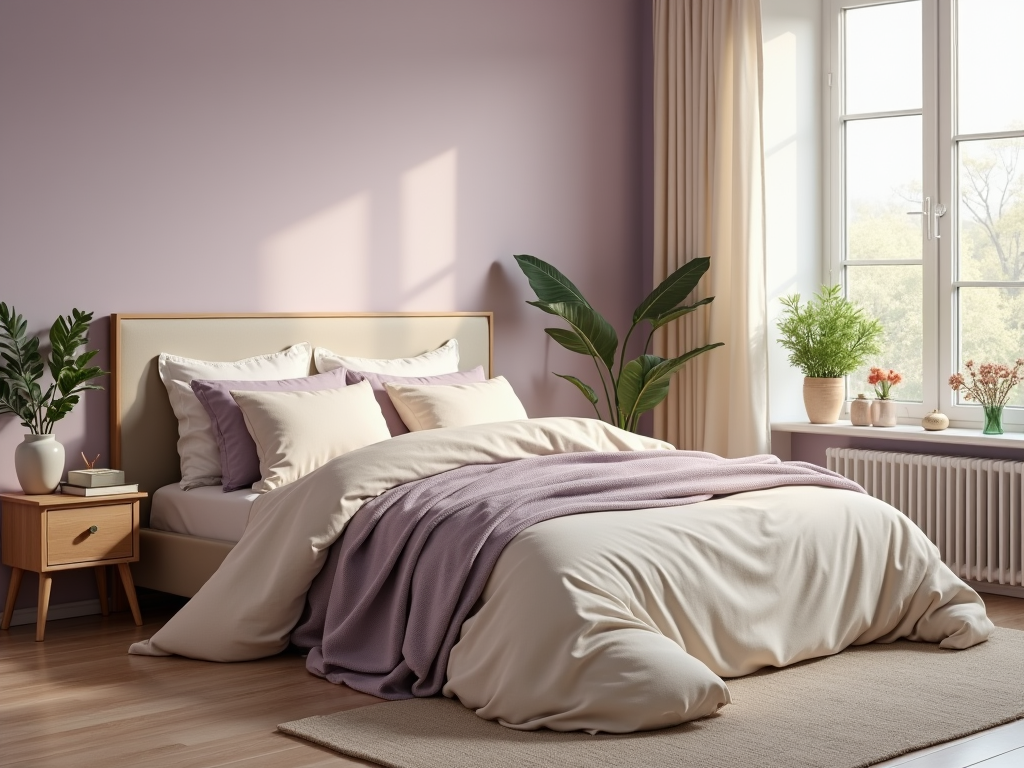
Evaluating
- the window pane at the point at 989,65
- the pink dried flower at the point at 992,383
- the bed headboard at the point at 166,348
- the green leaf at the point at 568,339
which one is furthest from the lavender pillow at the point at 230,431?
the window pane at the point at 989,65

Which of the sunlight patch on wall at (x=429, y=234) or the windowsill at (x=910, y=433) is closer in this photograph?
the windowsill at (x=910, y=433)

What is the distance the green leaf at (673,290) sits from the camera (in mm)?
6027

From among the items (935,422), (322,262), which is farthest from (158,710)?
(935,422)

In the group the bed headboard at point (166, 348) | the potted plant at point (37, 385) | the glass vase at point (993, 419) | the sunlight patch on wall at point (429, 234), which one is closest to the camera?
the potted plant at point (37, 385)

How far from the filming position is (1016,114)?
5617mm

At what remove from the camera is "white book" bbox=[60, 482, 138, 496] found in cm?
441

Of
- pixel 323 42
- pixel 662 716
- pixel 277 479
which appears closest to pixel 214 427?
pixel 277 479

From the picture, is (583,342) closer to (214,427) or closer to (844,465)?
(844,465)

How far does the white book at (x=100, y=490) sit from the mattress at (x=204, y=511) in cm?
22

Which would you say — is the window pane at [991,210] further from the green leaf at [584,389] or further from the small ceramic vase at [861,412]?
the green leaf at [584,389]

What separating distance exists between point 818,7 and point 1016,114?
1176 millimetres

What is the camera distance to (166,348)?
4.87 meters

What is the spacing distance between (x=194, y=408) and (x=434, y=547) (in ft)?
5.08

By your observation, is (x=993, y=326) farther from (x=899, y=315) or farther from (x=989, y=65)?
(x=989, y=65)
